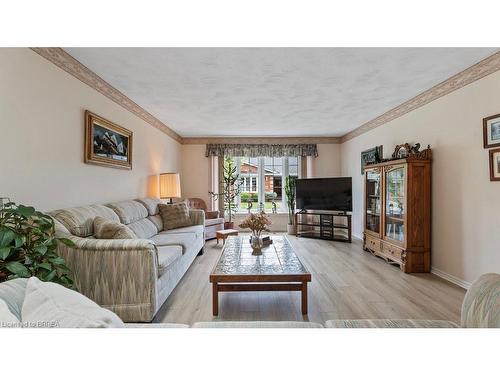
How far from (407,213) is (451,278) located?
34.6 inches

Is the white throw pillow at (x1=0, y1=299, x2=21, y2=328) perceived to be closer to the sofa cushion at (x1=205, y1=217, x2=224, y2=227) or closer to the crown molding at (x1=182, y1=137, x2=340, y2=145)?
the sofa cushion at (x1=205, y1=217, x2=224, y2=227)

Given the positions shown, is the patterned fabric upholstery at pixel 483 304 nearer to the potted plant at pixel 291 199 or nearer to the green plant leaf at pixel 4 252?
the green plant leaf at pixel 4 252

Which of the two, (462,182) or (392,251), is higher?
(462,182)

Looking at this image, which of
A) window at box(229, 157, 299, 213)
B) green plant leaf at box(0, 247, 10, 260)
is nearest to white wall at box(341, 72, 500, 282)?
window at box(229, 157, 299, 213)

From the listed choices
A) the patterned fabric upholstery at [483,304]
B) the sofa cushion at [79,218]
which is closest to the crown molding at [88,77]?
the sofa cushion at [79,218]

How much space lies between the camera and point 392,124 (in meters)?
4.45

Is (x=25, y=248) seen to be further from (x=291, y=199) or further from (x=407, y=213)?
(x=291, y=199)

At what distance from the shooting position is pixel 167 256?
269cm

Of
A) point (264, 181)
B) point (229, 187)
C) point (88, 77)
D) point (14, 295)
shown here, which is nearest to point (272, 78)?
point (88, 77)

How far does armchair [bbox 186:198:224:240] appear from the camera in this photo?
5461 mm
